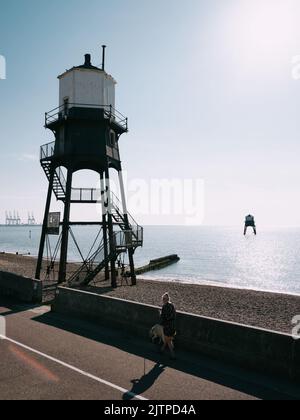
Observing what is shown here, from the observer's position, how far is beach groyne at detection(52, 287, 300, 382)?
8.61 m

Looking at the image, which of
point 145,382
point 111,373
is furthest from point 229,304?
point 145,382

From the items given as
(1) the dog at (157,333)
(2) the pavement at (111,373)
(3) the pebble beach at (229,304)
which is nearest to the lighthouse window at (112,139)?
(3) the pebble beach at (229,304)

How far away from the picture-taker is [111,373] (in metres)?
8.77

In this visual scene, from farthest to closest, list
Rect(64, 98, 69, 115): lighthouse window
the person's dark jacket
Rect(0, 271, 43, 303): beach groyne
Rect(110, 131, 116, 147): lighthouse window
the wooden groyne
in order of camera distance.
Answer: the wooden groyne → Rect(110, 131, 116, 147): lighthouse window → Rect(64, 98, 69, 115): lighthouse window → Rect(0, 271, 43, 303): beach groyne → the person's dark jacket

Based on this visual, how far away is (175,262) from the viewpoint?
2936 inches

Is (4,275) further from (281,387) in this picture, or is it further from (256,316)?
(281,387)

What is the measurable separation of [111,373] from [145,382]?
941 millimetres

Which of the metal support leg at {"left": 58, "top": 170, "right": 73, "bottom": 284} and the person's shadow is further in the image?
the metal support leg at {"left": 58, "top": 170, "right": 73, "bottom": 284}

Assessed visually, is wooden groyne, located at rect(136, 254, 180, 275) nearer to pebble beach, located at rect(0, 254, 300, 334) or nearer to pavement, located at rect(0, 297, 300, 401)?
pebble beach, located at rect(0, 254, 300, 334)

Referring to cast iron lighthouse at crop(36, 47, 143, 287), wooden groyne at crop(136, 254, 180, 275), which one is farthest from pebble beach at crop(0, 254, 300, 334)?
wooden groyne at crop(136, 254, 180, 275)

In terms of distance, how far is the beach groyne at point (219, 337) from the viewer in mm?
8609

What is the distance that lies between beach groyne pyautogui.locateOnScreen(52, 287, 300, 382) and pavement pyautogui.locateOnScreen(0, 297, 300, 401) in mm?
263

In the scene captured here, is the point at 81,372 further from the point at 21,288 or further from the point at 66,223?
the point at 66,223

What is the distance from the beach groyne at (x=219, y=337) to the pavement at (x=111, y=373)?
26 centimetres
